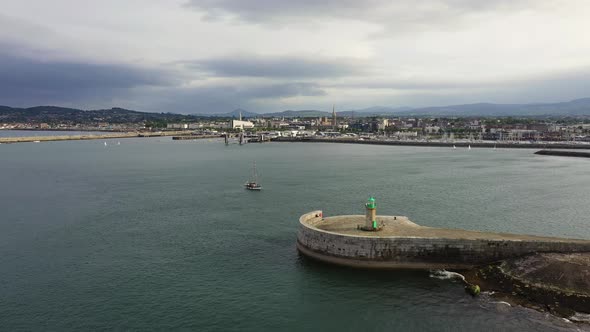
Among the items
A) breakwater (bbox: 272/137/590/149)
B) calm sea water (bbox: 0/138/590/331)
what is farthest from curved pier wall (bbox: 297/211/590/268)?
breakwater (bbox: 272/137/590/149)

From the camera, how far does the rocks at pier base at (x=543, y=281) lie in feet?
62.1

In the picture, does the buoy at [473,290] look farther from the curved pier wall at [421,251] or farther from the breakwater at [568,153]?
the breakwater at [568,153]

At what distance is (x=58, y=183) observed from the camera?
56.7 meters

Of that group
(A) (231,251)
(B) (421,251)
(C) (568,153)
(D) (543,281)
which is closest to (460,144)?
(C) (568,153)

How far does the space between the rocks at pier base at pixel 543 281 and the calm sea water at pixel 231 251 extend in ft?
3.59

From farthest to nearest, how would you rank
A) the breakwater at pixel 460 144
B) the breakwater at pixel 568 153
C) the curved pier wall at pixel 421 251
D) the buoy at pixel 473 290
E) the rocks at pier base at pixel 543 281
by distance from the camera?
the breakwater at pixel 460 144
the breakwater at pixel 568 153
the curved pier wall at pixel 421 251
the buoy at pixel 473 290
the rocks at pier base at pixel 543 281

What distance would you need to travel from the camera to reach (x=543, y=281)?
20.2 m

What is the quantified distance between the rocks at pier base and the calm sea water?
Result: 1.09m

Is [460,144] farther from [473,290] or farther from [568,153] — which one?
[473,290]

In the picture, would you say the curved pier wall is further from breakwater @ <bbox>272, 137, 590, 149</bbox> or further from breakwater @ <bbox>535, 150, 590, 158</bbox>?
breakwater @ <bbox>272, 137, 590, 149</bbox>

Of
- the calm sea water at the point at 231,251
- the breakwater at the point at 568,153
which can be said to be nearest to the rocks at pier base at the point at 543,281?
the calm sea water at the point at 231,251

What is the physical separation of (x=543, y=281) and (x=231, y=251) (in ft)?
54.4

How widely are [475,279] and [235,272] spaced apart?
1204 cm

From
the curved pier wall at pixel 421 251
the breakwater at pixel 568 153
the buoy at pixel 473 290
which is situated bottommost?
→ the buoy at pixel 473 290
